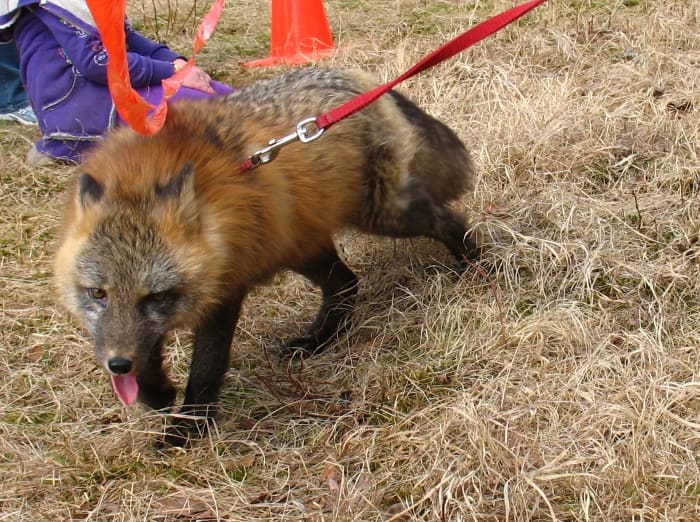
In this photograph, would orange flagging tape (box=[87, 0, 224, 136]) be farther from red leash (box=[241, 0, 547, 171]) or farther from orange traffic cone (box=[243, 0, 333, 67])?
orange traffic cone (box=[243, 0, 333, 67])

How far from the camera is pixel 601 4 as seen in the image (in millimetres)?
8375

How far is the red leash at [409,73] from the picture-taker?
12.4ft

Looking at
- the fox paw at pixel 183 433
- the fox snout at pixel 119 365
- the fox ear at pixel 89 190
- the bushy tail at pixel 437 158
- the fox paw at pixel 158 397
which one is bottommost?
the fox paw at pixel 183 433

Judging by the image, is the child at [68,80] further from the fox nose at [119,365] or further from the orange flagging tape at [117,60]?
the fox nose at [119,365]

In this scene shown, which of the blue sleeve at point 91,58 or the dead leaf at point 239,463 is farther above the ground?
the blue sleeve at point 91,58

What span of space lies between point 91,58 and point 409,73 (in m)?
3.67

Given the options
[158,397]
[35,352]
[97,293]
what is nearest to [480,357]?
[158,397]

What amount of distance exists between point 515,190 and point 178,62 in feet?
10.3

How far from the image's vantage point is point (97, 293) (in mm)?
3547

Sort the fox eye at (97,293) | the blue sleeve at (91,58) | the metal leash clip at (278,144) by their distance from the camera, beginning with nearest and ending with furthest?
the fox eye at (97,293), the metal leash clip at (278,144), the blue sleeve at (91,58)

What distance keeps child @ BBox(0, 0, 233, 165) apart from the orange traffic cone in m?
1.64

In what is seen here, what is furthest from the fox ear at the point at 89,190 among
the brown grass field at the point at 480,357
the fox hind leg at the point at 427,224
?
the fox hind leg at the point at 427,224

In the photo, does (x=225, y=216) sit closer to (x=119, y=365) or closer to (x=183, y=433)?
(x=119, y=365)

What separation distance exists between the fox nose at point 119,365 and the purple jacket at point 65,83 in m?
3.86
